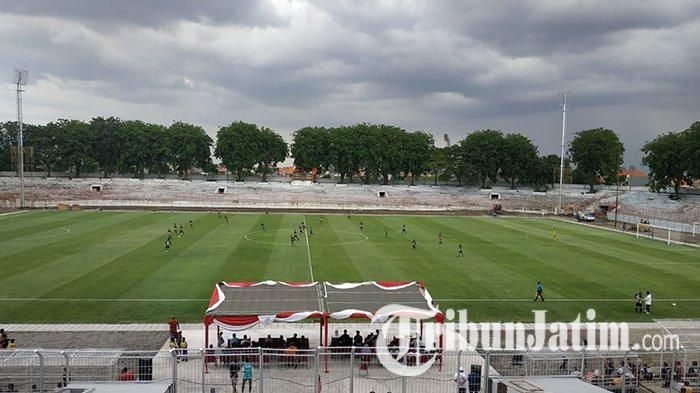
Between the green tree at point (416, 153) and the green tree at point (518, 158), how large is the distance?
17.1 meters

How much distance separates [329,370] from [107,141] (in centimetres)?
11472

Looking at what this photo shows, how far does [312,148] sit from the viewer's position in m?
125

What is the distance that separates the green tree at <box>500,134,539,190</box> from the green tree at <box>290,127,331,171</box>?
40845 millimetres

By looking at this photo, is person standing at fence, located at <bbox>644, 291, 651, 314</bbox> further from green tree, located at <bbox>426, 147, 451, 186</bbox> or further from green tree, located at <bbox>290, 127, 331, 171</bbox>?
green tree, located at <bbox>290, 127, 331, 171</bbox>

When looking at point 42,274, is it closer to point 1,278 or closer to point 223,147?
point 1,278

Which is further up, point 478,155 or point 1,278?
point 478,155

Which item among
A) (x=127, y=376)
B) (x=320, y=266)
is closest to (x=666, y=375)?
(x=127, y=376)

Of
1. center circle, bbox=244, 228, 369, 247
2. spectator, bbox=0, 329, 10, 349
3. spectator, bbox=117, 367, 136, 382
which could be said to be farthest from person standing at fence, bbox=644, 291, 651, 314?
spectator, bbox=0, 329, 10, 349

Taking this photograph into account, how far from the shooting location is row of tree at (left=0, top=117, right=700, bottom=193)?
116188mm

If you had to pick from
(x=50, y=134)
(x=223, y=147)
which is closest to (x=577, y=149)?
(x=223, y=147)

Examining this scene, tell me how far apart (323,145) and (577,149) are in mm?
57294

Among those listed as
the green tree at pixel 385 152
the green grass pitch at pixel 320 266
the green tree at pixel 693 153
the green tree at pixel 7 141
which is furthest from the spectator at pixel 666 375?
the green tree at pixel 7 141

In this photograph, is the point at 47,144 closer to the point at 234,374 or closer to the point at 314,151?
the point at 314,151

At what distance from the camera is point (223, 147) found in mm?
121312
